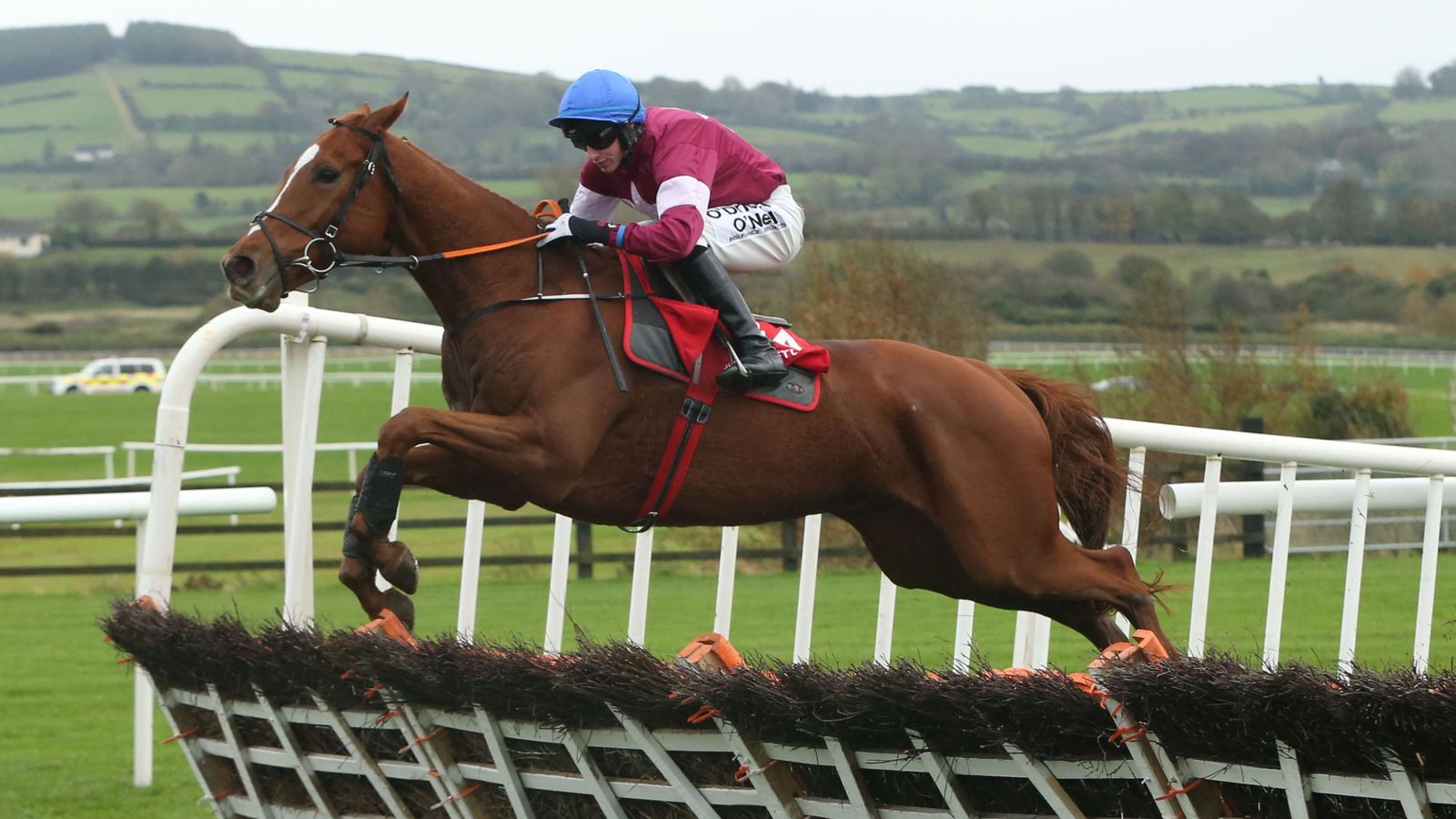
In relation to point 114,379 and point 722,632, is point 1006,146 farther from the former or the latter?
point 722,632

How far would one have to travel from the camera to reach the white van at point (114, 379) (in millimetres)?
44812

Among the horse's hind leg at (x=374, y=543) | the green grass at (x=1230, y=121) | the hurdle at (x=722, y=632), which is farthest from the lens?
the green grass at (x=1230, y=121)

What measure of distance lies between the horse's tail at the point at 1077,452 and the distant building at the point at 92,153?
4764 inches

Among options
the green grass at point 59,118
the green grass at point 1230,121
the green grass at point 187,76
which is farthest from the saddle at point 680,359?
the green grass at point 187,76

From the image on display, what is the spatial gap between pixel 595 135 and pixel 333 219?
25.5 inches

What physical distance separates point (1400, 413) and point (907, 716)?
604 inches

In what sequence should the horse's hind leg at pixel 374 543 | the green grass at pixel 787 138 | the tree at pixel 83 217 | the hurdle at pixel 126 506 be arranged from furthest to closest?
1. the green grass at pixel 787 138
2. the tree at pixel 83 217
3. the hurdle at pixel 126 506
4. the horse's hind leg at pixel 374 543

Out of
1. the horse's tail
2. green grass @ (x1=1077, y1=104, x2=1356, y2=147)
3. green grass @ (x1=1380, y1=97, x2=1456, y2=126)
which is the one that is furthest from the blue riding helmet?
green grass @ (x1=1077, y1=104, x2=1356, y2=147)

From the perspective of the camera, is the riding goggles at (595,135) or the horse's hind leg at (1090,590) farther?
the horse's hind leg at (1090,590)

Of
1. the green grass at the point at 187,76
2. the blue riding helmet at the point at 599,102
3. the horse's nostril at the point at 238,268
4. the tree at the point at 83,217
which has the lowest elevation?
the tree at the point at 83,217

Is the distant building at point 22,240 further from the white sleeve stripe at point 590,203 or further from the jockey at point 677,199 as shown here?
the jockey at point 677,199

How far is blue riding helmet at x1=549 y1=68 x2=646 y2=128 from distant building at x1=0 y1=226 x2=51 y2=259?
301 feet

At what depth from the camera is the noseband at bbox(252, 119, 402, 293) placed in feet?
12.2

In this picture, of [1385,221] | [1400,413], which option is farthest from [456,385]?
[1385,221]
